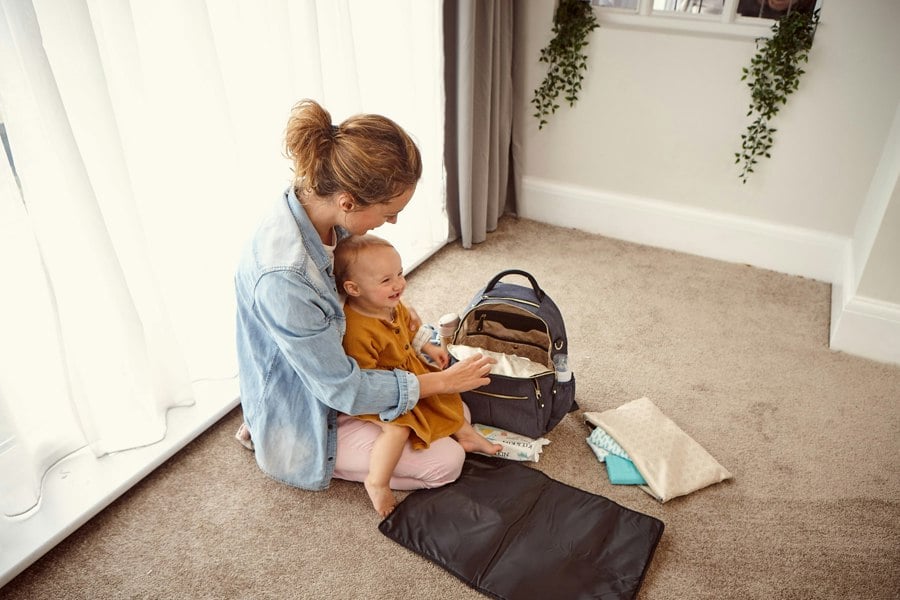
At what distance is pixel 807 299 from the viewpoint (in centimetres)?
245

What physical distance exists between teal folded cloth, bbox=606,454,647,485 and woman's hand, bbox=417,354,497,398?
0.42 metres

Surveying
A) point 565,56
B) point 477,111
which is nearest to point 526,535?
point 477,111

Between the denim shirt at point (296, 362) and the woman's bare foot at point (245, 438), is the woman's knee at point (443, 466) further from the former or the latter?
the woman's bare foot at point (245, 438)

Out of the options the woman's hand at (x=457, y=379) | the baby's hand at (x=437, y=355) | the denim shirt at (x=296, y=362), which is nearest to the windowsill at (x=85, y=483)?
the denim shirt at (x=296, y=362)

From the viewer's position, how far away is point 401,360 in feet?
5.32

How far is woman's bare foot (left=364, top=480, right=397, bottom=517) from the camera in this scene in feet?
5.12

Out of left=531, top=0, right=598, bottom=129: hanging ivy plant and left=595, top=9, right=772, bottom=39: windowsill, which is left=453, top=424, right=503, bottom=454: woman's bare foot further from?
left=595, top=9, right=772, bottom=39: windowsill

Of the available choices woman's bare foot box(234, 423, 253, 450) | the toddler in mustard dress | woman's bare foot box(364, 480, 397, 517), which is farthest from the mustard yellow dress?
woman's bare foot box(234, 423, 253, 450)

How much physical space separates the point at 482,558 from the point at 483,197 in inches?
64.3

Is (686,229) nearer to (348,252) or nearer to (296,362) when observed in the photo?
(348,252)

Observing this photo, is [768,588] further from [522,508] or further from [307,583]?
[307,583]

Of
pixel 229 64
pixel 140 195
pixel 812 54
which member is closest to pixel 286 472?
pixel 140 195

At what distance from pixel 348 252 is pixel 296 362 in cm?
28

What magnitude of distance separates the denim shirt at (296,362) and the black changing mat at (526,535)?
0.94ft
